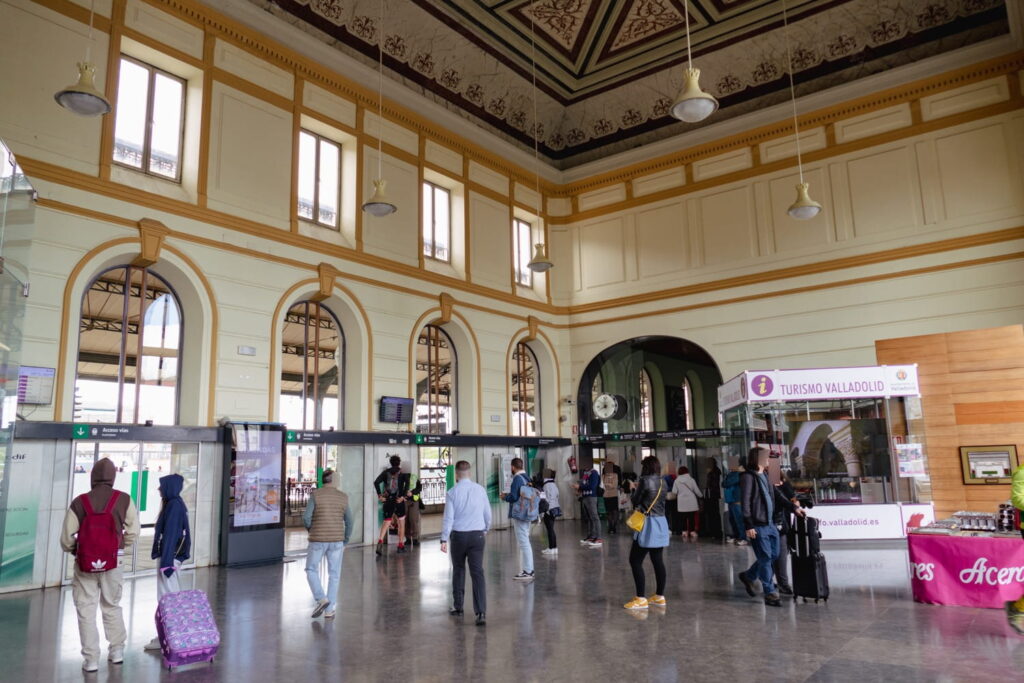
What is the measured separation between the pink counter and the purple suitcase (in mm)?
7067

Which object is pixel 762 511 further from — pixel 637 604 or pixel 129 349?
pixel 129 349

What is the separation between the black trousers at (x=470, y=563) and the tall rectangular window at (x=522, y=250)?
13348mm

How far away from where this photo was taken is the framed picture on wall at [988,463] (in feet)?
48.2

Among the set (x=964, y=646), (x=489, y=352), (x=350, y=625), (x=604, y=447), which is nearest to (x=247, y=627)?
(x=350, y=625)

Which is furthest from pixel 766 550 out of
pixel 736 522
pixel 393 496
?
pixel 393 496

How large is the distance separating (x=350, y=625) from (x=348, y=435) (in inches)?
290

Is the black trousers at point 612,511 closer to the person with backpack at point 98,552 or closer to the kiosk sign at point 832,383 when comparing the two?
the kiosk sign at point 832,383

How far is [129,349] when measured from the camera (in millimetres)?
12219

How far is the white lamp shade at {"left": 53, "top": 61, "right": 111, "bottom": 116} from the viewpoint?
8852 millimetres

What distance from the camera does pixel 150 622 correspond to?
302 inches

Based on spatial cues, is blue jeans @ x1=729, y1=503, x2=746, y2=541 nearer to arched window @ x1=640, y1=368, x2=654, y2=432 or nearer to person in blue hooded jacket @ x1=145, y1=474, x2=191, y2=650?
arched window @ x1=640, y1=368, x2=654, y2=432

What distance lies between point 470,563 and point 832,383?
27.0ft

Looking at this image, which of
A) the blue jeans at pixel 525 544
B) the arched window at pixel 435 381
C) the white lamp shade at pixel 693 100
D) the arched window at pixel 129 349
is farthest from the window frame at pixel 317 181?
the white lamp shade at pixel 693 100

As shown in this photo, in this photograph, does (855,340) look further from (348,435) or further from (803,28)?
(348,435)
